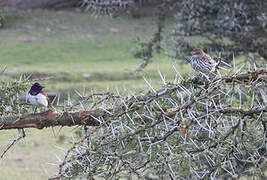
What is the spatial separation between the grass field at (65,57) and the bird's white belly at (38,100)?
2.41 metres

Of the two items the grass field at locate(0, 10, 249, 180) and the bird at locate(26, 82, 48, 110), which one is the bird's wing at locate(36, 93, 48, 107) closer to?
the bird at locate(26, 82, 48, 110)

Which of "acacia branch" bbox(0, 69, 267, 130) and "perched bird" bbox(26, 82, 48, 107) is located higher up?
"acacia branch" bbox(0, 69, 267, 130)

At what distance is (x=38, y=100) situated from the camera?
2.41m

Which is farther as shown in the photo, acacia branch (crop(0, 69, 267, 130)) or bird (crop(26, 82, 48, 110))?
bird (crop(26, 82, 48, 110))

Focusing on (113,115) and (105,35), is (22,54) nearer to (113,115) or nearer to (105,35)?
(105,35)

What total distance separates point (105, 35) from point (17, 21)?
180 centimetres

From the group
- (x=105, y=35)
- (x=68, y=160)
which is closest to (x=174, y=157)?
(x=68, y=160)

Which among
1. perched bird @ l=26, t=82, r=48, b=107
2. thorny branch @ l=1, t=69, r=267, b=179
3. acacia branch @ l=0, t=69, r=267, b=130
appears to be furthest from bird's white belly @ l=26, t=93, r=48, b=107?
thorny branch @ l=1, t=69, r=267, b=179

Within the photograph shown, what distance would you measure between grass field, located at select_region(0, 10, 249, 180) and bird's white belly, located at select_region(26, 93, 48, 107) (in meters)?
2.41

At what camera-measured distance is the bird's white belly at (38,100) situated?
2365mm

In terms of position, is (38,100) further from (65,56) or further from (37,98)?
(65,56)

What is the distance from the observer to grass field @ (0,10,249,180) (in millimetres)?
5695

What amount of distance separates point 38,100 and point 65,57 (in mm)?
7095

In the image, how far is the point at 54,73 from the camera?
7973 millimetres
